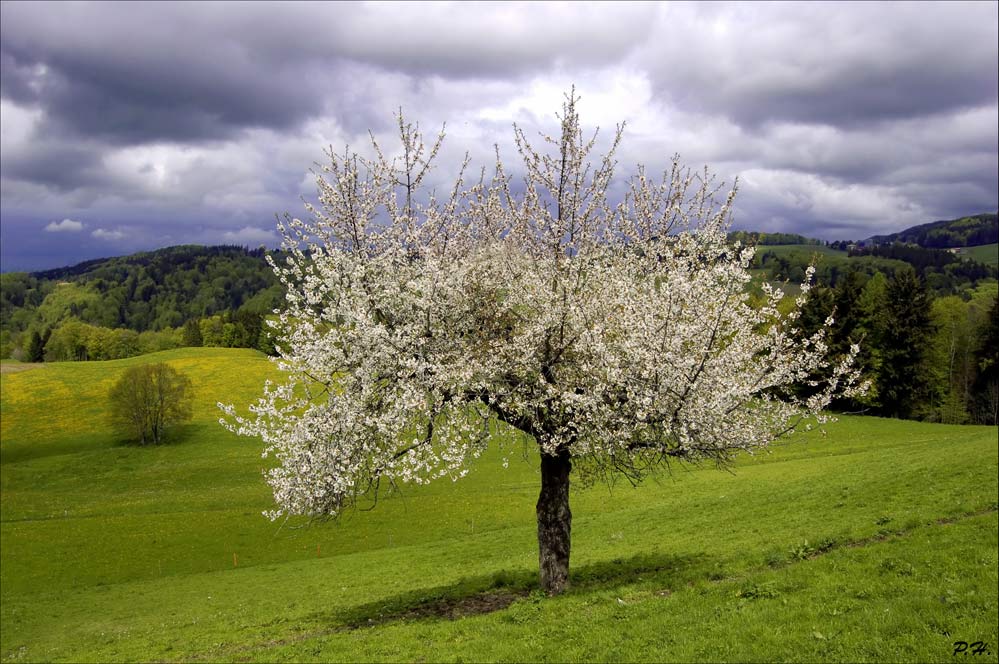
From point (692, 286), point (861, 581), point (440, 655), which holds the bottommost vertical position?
point (440, 655)

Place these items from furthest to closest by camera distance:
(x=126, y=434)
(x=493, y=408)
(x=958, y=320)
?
(x=958, y=320)
(x=126, y=434)
(x=493, y=408)

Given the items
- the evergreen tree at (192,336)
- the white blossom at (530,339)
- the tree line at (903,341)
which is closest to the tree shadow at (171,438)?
the white blossom at (530,339)

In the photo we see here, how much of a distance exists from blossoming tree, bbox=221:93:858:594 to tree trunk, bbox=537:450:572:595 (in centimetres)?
7

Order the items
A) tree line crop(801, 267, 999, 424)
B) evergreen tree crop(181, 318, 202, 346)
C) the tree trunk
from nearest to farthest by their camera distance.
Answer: the tree trunk, tree line crop(801, 267, 999, 424), evergreen tree crop(181, 318, 202, 346)

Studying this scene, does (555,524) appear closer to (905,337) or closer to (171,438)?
(171,438)

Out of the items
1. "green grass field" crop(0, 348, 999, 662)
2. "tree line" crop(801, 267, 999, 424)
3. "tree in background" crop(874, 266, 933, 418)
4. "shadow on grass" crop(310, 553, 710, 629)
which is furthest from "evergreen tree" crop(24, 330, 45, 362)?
"tree in background" crop(874, 266, 933, 418)

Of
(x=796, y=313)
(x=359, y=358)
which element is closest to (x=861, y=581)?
(x=796, y=313)

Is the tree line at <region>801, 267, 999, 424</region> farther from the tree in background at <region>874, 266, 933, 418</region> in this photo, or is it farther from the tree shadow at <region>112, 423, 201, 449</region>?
the tree shadow at <region>112, 423, 201, 449</region>

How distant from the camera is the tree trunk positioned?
18.2m

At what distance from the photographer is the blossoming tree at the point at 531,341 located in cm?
1523

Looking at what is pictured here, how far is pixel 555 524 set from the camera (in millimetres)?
18172

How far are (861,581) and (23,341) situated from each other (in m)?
235

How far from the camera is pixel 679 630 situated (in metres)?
13.9

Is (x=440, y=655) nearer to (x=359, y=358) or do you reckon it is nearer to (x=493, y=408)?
(x=493, y=408)
